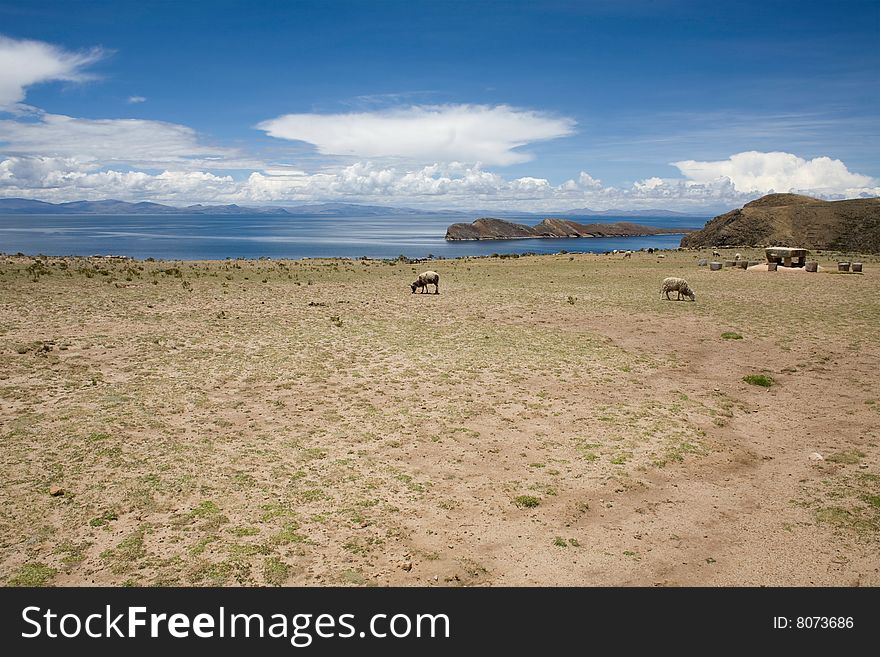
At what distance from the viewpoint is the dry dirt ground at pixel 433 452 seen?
756 cm

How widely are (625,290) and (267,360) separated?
1100 inches

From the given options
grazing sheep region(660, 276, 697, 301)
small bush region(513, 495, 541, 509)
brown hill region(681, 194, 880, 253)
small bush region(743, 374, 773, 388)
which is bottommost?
small bush region(513, 495, 541, 509)

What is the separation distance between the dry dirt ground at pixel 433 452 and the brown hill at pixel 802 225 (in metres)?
82.1

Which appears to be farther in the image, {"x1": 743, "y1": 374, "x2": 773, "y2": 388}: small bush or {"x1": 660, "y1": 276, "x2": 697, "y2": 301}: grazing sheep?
{"x1": 660, "y1": 276, "x2": 697, "y2": 301}: grazing sheep

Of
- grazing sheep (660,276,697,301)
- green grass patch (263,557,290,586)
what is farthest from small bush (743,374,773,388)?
grazing sheep (660,276,697,301)

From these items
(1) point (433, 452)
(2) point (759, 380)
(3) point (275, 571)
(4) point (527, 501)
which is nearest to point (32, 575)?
(3) point (275, 571)

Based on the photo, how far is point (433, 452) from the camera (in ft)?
36.7

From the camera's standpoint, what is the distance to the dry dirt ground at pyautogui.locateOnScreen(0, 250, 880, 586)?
7.56 m

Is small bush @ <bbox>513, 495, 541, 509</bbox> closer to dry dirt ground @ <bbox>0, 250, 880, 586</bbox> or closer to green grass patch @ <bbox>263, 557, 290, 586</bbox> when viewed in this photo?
dry dirt ground @ <bbox>0, 250, 880, 586</bbox>

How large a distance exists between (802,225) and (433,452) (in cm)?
11428

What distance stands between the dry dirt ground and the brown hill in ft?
269
